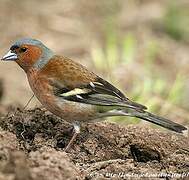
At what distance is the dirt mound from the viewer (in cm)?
425

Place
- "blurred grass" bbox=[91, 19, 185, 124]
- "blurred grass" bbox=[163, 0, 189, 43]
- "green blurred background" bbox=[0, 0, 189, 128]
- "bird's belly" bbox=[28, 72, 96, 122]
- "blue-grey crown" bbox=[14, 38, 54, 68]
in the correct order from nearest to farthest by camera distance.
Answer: "bird's belly" bbox=[28, 72, 96, 122] → "blue-grey crown" bbox=[14, 38, 54, 68] → "blurred grass" bbox=[91, 19, 185, 124] → "green blurred background" bbox=[0, 0, 189, 128] → "blurred grass" bbox=[163, 0, 189, 43]

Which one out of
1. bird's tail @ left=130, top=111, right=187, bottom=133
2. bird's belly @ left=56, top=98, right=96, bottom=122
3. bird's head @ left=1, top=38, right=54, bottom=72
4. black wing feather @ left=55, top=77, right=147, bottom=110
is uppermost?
bird's head @ left=1, top=38, right=54, bottom=72

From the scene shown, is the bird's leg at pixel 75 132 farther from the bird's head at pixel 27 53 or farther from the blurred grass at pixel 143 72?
the blurred grass at pixel 143 72

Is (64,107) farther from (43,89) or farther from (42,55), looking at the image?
(42,55)

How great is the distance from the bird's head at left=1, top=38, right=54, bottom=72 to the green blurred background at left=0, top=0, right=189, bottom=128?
8.58ft

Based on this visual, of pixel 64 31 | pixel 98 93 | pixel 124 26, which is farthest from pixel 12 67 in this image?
pixel 98 93

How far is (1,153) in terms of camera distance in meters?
4.40

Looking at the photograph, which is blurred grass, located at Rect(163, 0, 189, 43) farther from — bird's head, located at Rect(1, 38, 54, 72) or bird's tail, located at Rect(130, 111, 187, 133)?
bird's tail, located at Rect(130, 111, 187, 133)

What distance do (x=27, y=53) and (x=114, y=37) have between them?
450 centimetres

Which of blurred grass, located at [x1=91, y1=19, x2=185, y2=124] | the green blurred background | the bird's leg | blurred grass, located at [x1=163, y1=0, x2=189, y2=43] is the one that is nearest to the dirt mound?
the bird's leg

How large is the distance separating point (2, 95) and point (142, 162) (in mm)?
3358

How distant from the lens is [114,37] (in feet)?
33.4

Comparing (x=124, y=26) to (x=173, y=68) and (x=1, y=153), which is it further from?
(x=1, y=153)

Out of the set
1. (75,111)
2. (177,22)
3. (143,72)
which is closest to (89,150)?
(75,111)
